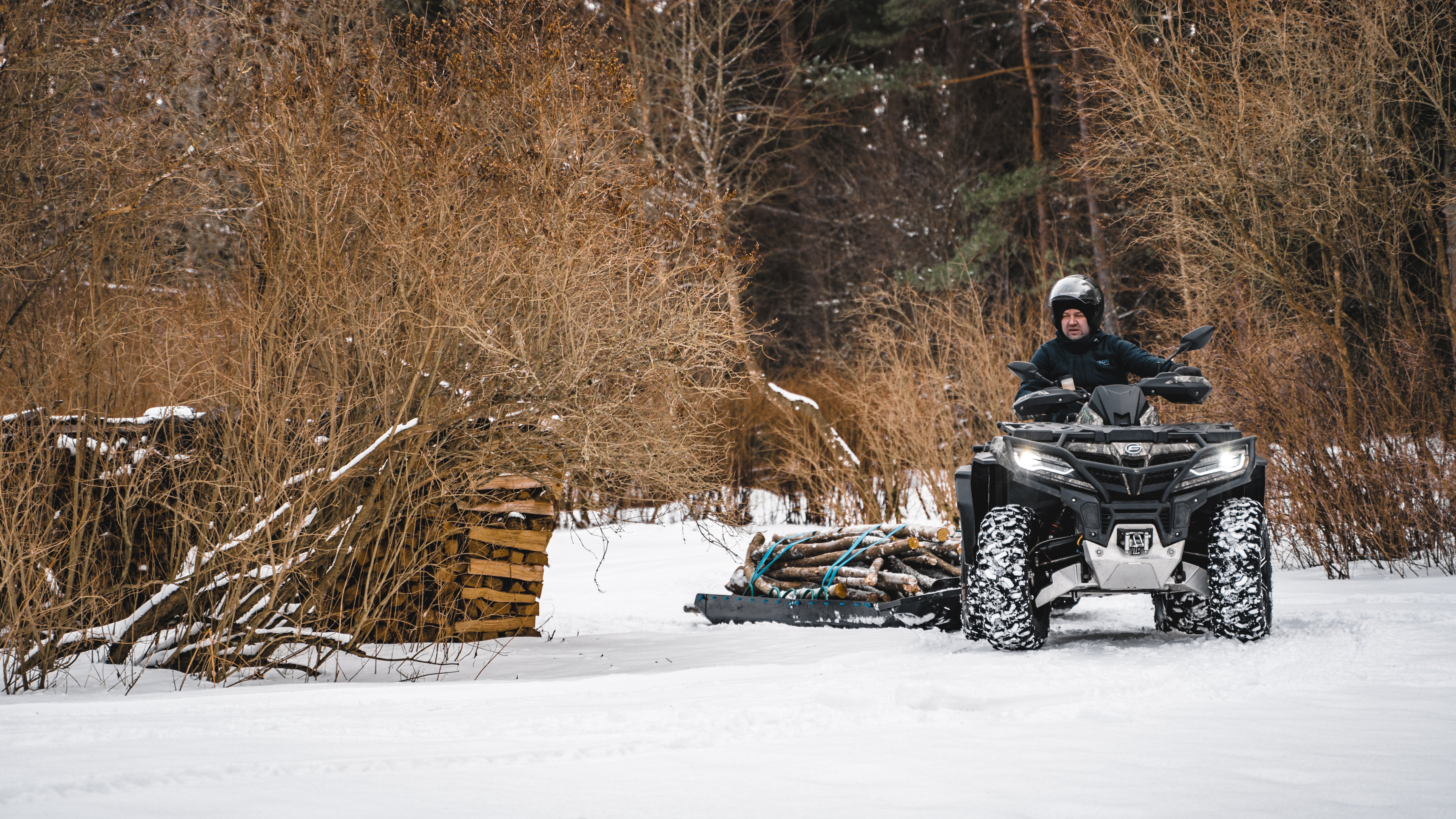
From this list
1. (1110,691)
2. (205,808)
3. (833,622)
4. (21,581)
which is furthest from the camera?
(833,622)

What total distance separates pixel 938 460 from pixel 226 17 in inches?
350

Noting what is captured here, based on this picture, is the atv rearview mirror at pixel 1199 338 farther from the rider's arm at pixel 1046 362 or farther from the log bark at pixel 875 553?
the log bark at pixel 875 553

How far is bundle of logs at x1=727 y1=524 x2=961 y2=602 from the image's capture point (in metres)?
8.78

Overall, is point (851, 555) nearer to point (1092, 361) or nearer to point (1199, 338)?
point (1092, 361)

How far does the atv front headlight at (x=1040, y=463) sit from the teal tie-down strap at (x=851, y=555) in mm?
2712

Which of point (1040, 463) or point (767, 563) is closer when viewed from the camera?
point (1040, 463)

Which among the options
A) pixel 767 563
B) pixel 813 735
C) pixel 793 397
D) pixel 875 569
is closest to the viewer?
pixel 813 735

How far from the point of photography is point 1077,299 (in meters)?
6.88

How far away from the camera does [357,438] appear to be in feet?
22.1

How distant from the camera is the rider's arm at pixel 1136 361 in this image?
6.84m

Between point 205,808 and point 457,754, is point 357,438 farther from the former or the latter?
point 205,808

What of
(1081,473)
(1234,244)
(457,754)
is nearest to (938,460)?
(1234,244)

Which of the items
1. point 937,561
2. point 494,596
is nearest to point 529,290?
point 494,596

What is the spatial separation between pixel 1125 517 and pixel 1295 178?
33.6ft
